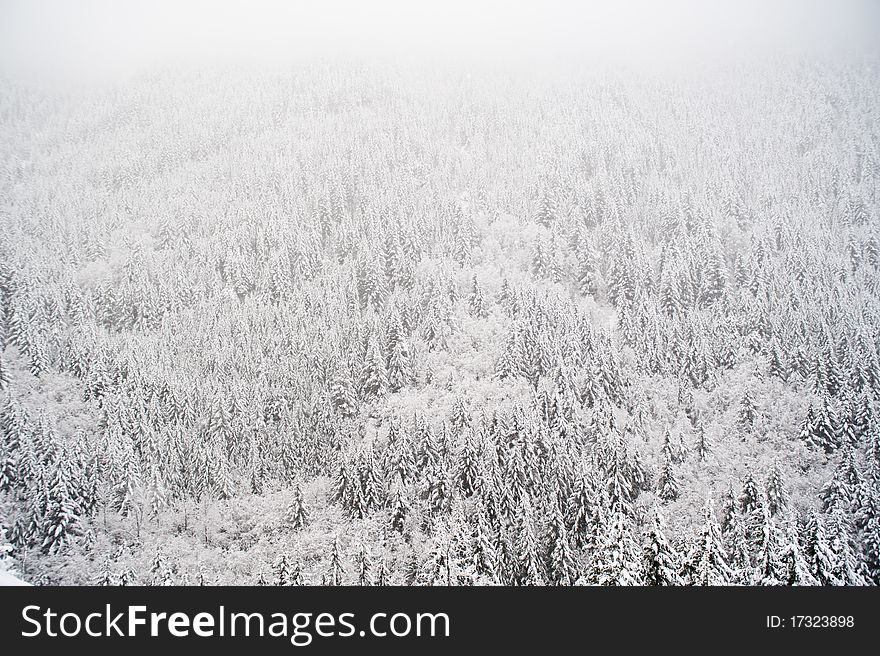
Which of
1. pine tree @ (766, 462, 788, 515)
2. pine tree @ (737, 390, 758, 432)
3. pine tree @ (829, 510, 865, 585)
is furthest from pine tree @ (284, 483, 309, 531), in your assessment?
pine tree @ (737, 390, 758, 432)

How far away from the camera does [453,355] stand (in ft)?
283

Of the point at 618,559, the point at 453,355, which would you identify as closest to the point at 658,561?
the point at 618,559

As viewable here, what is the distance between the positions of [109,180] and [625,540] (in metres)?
143

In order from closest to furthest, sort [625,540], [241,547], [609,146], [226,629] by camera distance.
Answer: [226,629]
[625,540]
[241,547]
[609,146]

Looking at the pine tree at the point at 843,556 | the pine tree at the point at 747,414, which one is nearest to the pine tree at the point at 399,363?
the pine tree at the point at 747,414

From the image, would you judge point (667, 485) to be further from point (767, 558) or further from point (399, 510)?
point (399, 510)

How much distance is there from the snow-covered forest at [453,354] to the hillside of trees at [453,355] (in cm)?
46

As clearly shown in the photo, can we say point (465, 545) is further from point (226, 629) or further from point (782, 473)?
point (782, 473)

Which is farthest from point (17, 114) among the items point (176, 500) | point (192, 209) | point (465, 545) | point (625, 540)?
point (625, 540)

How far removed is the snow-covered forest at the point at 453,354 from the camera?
2392 inches

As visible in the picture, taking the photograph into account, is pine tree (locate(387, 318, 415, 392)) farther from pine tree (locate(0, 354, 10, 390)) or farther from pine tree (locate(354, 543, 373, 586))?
pine tree (locate(0, 354, 10, 390))

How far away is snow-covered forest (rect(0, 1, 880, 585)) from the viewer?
60750 mm

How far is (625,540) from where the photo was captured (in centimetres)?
3966

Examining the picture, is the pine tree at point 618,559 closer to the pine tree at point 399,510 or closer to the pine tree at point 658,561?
the pine tree at point 658,561
